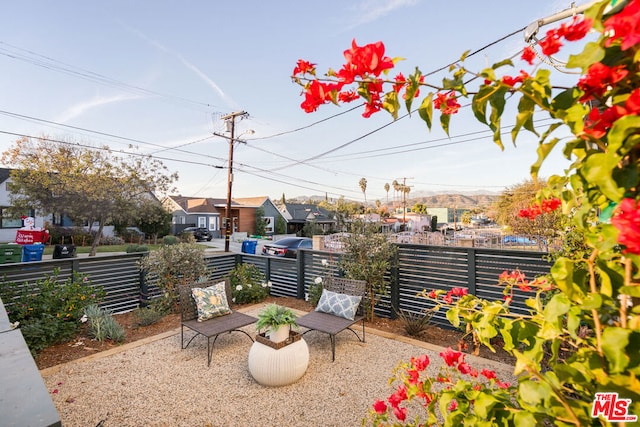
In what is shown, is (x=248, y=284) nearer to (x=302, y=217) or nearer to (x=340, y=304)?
(x=340, y=304)

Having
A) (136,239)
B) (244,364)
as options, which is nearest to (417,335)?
(244,364)

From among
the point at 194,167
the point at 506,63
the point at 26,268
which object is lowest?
the point at 26,268

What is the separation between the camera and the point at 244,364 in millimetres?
4074

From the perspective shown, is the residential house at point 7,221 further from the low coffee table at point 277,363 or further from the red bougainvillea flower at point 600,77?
the red bougainvillea flower at point 600,77

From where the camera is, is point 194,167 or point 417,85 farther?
point 194,167

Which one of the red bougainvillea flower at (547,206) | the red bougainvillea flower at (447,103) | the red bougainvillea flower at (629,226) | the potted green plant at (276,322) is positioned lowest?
the potted green plant at (276,322)

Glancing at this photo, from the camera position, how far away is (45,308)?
4531 millimetres

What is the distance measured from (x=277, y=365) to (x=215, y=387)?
30.7 inches

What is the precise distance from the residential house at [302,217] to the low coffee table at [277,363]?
30.7m

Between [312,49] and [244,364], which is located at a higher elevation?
[312,49]

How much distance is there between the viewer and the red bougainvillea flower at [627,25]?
48cm

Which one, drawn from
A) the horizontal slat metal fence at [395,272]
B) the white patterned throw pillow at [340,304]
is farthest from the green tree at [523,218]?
the white patterned throw pillow at [340,304]

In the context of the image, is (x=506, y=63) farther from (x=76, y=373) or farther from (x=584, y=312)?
(x=76, y=373)

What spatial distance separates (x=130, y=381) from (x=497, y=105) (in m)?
4.55
